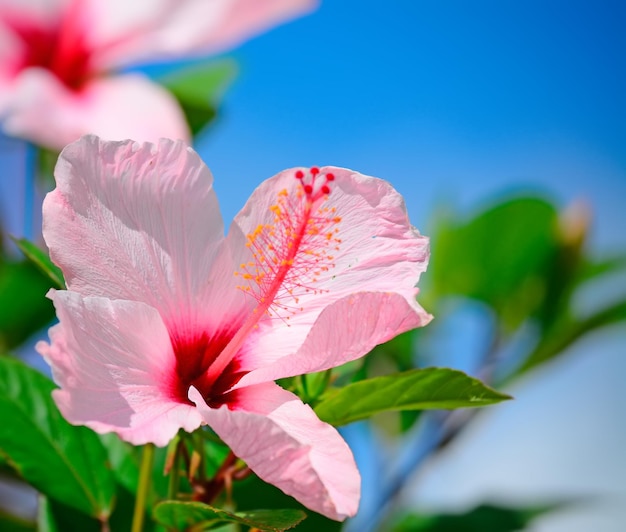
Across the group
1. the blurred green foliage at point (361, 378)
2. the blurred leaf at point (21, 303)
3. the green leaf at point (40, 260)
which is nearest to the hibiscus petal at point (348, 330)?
the blurred green foliage at point (361, 378)

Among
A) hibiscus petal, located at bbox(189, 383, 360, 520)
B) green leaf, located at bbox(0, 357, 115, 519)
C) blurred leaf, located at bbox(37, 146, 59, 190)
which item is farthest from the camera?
blurred leaf, located at bbox(37, 146, 59, 190)

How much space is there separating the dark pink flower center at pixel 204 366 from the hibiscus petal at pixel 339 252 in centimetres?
2

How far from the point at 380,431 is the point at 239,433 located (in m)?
1.11

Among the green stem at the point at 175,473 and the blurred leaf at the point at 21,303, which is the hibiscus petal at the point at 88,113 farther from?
the green stem at the point at 175,473

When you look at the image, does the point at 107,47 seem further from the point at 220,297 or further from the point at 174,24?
the point at 220,297

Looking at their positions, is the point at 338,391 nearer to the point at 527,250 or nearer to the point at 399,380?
the point at 399,380

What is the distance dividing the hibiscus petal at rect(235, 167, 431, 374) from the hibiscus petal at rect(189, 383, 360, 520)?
4.5 inches

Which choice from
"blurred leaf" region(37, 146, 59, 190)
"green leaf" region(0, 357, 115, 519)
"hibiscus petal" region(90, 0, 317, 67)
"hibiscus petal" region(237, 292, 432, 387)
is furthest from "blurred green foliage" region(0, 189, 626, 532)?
"hibiscus petal" region(90, 0, 317, 67)

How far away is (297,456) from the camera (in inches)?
25.5

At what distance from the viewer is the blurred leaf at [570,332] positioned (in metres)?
1.71

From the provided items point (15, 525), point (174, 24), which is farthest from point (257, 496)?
point (174, 24)

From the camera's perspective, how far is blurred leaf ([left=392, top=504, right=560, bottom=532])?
1.44m

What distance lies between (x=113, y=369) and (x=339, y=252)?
0.82ft

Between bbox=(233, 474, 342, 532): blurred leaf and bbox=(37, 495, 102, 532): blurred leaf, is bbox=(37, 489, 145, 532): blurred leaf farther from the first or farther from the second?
bbox=(233, 474, 342, 532): blurred leaf
